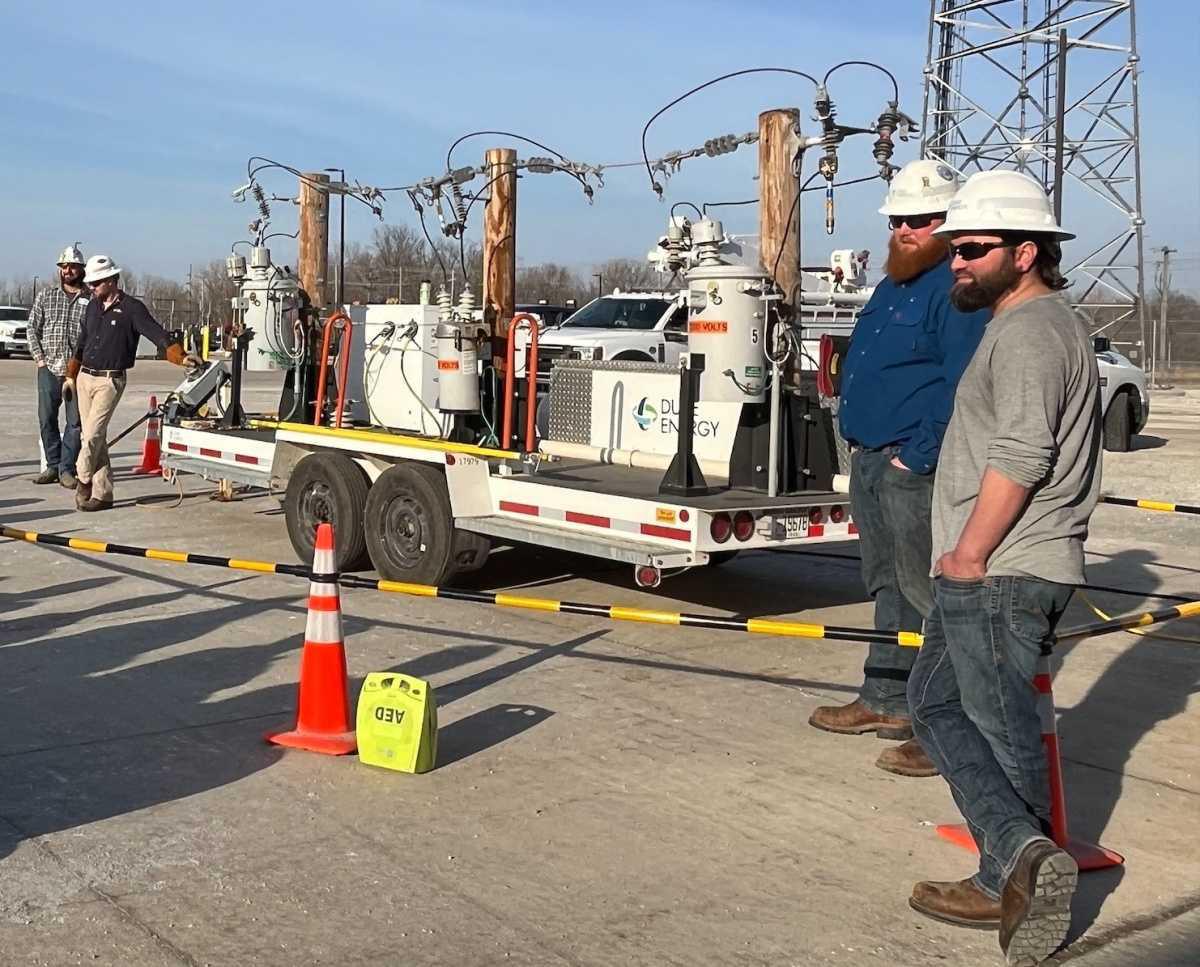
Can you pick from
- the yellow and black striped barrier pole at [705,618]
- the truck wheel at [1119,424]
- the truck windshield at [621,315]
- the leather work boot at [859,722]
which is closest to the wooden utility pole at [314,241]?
the truck windshield at [621,315]

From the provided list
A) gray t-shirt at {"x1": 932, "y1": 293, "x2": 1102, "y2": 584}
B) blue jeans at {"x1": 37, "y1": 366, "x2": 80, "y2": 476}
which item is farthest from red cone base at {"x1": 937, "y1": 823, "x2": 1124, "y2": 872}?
blue jeans at {"x1": 37, "y1": 366, "x2": 80, "y2": 476}

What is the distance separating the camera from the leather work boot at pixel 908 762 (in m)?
5.84

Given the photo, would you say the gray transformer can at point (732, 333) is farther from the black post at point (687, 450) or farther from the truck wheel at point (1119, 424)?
the truck wheel at point (1119, 424)

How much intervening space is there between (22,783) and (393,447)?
14.3ft

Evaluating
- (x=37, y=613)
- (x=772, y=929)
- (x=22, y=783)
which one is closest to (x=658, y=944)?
(x=772, y=929)

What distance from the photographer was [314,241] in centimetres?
1420

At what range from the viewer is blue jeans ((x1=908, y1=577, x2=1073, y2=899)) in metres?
4.07

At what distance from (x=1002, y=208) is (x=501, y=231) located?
287 inches

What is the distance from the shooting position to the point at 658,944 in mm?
4223

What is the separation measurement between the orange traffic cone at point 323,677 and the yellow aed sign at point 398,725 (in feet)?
0.66

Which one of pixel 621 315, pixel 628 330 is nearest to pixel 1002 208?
pixel 628 330

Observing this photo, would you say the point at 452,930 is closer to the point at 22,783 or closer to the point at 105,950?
the point at 105,950

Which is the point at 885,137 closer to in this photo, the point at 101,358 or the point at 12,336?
the point at 101,358

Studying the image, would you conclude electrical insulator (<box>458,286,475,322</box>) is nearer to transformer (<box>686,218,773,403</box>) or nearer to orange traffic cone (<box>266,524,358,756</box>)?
transformer (<box>686,218,773,403</box>)
